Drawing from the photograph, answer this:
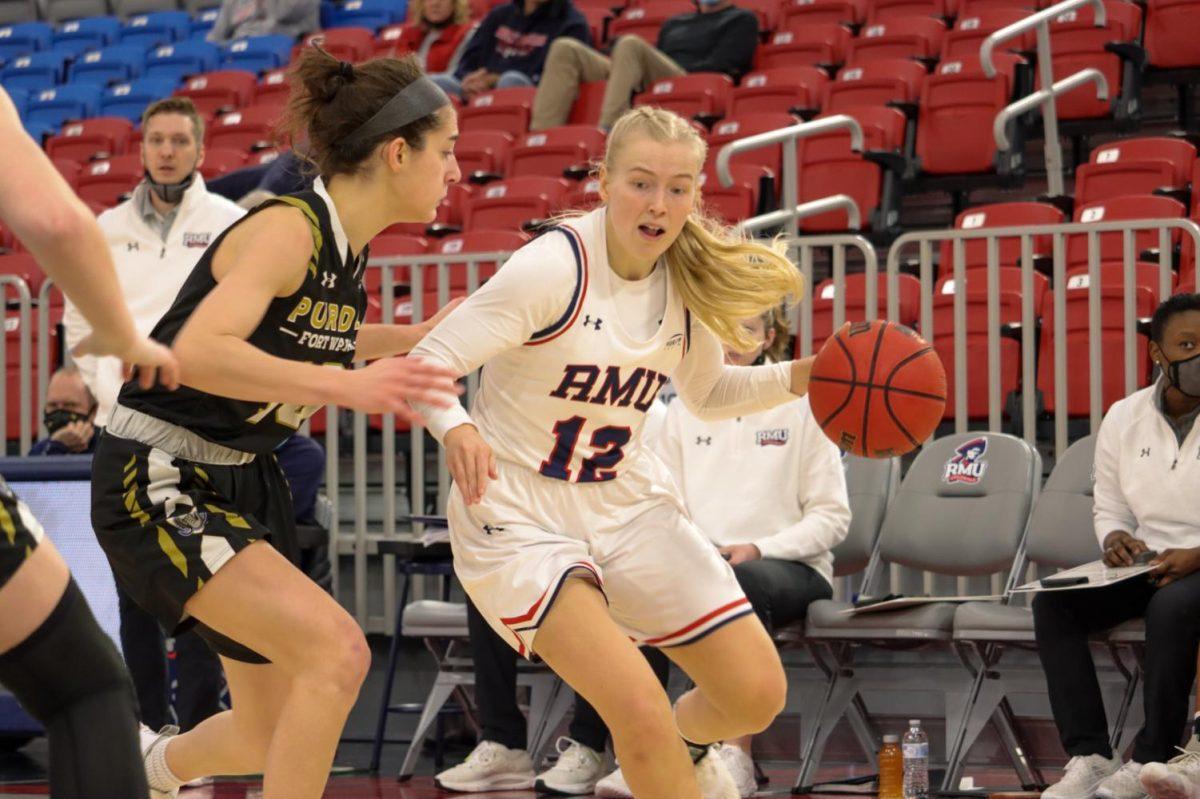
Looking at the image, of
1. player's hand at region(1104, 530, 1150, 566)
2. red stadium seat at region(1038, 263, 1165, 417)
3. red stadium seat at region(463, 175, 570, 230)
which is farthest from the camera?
red stadium seat at region(463, 175, 570, 230)

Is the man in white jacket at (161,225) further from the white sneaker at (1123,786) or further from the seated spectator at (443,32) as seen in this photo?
the seated spectator at (443,32)

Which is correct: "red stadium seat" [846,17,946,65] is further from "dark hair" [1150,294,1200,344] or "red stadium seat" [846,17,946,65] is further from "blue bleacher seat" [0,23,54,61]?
"blue bleacher seat" [0,23,54,61]

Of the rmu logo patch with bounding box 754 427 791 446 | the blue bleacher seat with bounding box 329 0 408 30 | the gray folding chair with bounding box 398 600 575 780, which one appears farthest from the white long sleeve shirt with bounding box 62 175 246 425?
the blue bleacher seat with bounding box 329 0 408 30

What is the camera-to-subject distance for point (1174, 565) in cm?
566

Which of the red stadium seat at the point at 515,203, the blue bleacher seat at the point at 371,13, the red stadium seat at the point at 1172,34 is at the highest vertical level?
the blue bleacher seat at the point at 371,13

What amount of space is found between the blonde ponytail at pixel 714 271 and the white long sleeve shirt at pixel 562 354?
88 mm

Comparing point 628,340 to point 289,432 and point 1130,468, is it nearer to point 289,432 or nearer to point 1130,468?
point 289,432

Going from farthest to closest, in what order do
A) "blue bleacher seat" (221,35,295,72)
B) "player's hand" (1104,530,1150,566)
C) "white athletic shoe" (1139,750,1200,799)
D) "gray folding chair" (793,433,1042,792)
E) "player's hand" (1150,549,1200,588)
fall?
"blue bleacher seat" (221,35,295,72), "gray folding chair" (793,433,1042,792), "player's hand" (1104,530,1150,566), "player's hand" (1150,549,1200,588), "white athletic shoe" (1139,750,1200,799)

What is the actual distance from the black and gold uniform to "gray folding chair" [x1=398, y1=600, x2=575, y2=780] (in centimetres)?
308

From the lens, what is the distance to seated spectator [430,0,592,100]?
12.9 m

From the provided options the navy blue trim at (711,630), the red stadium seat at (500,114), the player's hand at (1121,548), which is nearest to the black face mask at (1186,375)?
the player's hand at (1121,548)

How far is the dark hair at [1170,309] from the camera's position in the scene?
5.96 metres

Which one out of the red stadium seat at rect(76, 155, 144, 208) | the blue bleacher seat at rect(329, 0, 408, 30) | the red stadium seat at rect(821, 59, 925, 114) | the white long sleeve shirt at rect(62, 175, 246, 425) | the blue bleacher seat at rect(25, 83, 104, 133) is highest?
the blue bleacher seat at rect(329, 0, 408, 30)

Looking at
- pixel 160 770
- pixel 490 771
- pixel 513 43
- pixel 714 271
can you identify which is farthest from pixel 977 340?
pixel 513 43
